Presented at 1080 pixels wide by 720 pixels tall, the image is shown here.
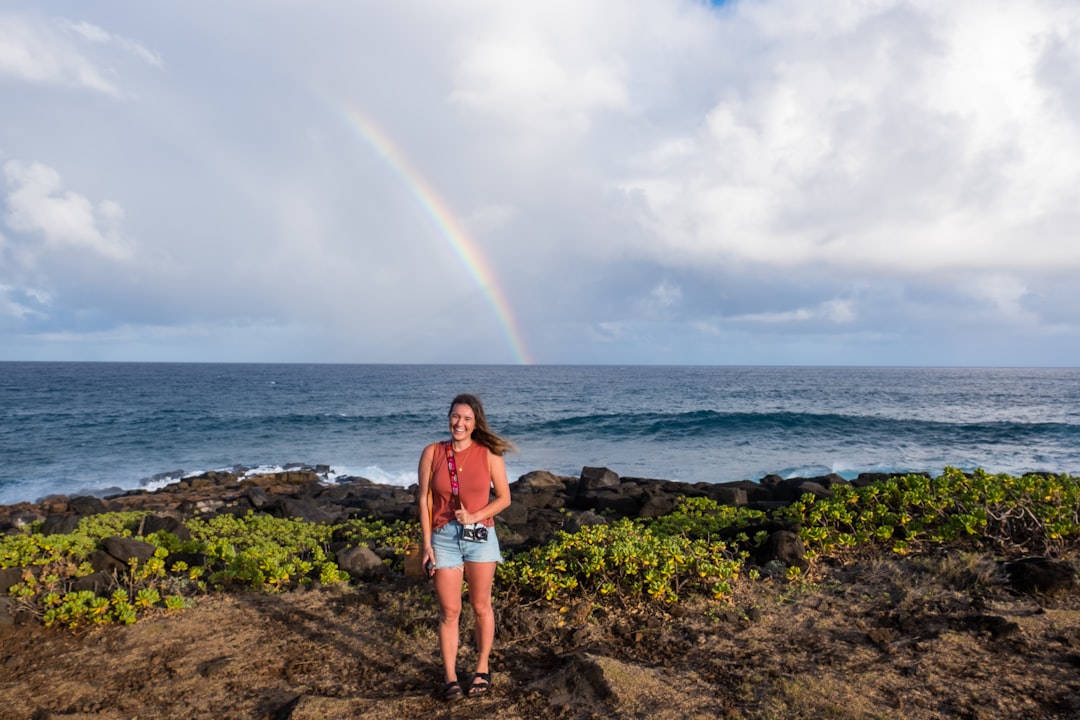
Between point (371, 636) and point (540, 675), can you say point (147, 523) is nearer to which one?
point (371, 636)

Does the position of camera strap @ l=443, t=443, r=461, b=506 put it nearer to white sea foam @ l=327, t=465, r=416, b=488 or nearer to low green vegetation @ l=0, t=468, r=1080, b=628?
low green vegetation @ l=0, t=468, r=1080, b=628

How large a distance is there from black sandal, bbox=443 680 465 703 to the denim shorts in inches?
31.3

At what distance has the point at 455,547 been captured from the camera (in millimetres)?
4125

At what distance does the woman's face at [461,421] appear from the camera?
407 cm

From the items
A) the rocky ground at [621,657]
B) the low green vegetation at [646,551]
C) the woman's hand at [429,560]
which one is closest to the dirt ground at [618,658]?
the rocky ground at [621,657]

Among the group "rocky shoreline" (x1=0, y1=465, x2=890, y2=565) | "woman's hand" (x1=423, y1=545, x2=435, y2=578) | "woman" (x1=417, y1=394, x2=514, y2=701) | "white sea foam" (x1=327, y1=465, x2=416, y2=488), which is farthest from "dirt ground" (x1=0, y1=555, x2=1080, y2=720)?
"white sea foam" (x1=327, y1=465, x2=416, y2=488)

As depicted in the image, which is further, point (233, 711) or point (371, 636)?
point (371, 636)

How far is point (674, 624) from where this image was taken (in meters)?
5.19

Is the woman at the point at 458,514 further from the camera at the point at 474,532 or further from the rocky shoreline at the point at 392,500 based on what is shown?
the rocky shoreline at the point at 392,500

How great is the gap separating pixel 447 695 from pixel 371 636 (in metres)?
1.43

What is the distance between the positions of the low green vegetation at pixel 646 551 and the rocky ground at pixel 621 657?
223 mm

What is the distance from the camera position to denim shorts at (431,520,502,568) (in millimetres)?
4094

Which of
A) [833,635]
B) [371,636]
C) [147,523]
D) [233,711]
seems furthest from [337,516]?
[833,635]

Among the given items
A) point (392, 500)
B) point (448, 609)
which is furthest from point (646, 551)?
point (392, 500)
